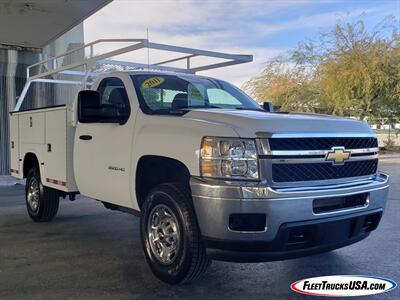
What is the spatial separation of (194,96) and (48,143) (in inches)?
97.3

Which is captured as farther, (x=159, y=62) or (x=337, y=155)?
(x=159, y=62)

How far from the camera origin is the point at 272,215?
3.62 metres

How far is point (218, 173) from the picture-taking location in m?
3.78

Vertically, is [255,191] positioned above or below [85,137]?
below

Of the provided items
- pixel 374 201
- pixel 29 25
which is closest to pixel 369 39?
pixel 29 25

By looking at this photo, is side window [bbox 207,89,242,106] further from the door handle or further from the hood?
the door handle

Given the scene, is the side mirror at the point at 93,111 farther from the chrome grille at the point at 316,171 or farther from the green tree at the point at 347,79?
the green tree at the point at 347,79

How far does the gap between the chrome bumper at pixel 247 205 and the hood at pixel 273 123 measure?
0.47 meters

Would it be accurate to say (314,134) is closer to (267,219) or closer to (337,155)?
(337,155)

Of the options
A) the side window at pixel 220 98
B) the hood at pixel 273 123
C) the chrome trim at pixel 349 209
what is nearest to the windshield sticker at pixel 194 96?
the side window at pixel 220 98

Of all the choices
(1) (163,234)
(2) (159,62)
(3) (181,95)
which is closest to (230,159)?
(1) (163,234)

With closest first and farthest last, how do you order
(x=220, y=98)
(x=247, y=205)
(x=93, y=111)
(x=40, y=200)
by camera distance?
1. (x=247, y=205)
2. (x=93, y=111)
3. (x=220, y=98)
4. (x=40, y=200)

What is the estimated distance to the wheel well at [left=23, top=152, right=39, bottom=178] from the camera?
7.31m

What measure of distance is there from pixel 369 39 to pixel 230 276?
24.6 meters
